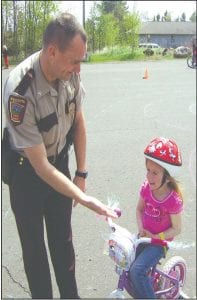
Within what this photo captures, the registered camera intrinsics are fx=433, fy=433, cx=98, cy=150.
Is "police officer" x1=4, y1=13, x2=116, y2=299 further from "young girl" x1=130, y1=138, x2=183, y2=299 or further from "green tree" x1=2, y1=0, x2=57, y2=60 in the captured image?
"green tree" x1=2, y1=0, x2=57, y2=60

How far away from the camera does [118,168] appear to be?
506 cm

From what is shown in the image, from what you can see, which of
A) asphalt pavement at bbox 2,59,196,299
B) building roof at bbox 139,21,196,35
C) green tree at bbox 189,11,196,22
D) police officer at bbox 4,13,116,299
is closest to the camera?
green tree at bbox 189,11,196,22

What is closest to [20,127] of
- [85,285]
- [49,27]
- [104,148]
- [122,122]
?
[49,27]

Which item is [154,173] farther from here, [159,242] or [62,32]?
[62,32]

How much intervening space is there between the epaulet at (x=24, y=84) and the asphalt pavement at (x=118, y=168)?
72 cm

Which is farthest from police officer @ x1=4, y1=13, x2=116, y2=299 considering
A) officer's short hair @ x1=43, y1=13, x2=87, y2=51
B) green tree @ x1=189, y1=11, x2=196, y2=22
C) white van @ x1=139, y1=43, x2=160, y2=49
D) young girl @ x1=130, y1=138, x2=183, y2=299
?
white van @ x1=139, y1=43, x2=160, y2=49

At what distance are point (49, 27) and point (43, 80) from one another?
9.8 inches

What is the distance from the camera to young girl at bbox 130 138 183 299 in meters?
Answer: 2.13

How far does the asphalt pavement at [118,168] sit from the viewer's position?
2.75 m

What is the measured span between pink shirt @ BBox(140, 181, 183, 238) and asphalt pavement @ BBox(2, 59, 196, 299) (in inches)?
3.1

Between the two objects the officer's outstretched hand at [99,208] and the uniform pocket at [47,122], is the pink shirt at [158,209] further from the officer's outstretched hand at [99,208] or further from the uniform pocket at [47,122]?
the uniform pocket at [47,122]

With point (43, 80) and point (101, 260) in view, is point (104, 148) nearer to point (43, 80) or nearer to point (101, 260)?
point (101, 260)

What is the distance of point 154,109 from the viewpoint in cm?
862

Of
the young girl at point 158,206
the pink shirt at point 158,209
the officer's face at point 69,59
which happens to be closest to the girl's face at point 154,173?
the young girl at point 158,206
